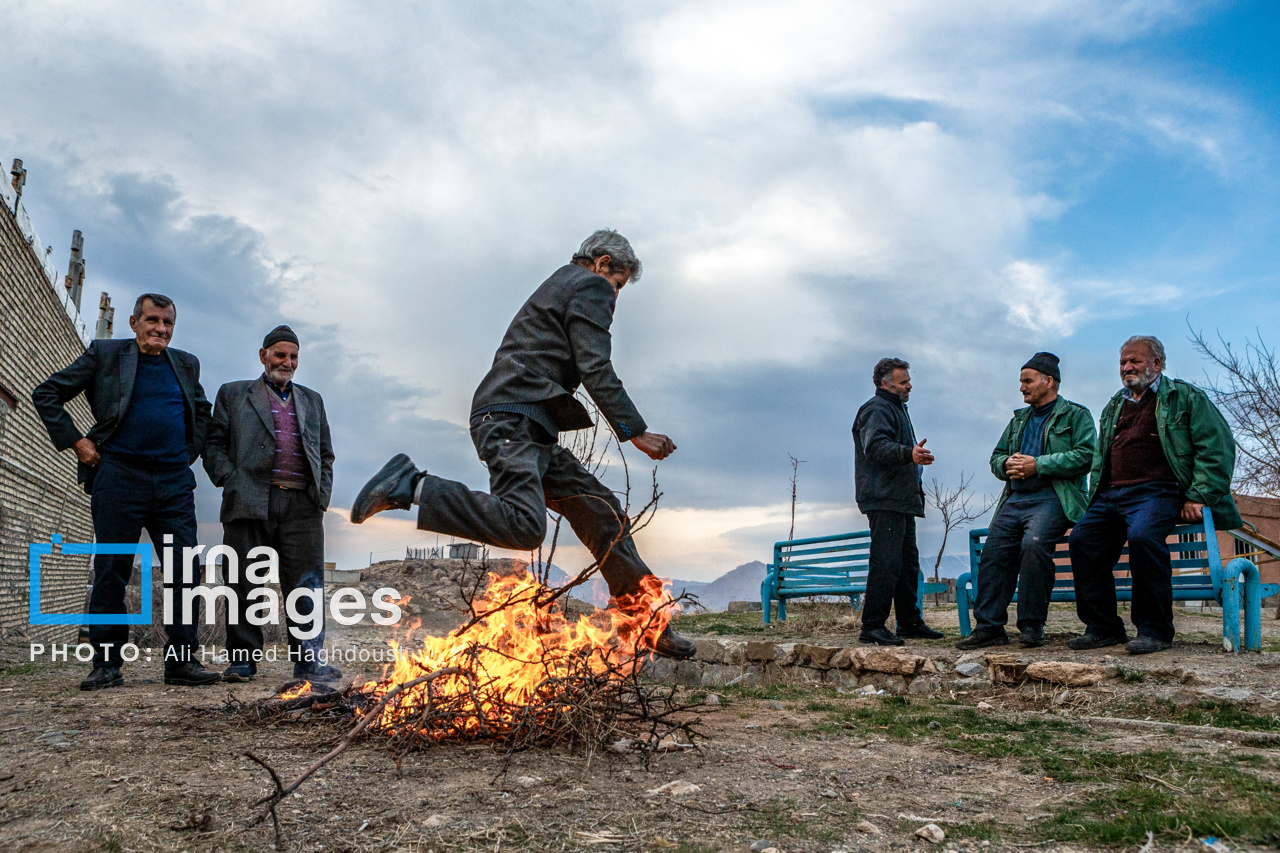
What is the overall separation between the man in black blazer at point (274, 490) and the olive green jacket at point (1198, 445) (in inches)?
206

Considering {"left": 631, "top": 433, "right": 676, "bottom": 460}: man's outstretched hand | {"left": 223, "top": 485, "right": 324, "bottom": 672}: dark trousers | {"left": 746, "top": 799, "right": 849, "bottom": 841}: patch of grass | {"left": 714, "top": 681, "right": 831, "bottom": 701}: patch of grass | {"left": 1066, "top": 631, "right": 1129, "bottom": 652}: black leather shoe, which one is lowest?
{"left": 714, "top": 681, "right": 831, "bottom": 701}: patch of grass

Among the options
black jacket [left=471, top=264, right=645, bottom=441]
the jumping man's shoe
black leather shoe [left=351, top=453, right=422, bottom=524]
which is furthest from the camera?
the jumping man's shoe

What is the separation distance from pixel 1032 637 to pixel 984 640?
314 millimetres

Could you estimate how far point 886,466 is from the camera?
6.22 metres

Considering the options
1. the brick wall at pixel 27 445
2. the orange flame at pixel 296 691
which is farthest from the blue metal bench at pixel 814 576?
the brick wall at pixel 27 445

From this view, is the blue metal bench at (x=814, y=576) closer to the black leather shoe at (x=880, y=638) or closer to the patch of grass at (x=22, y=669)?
the black leather shoe at (x=880, y=638)

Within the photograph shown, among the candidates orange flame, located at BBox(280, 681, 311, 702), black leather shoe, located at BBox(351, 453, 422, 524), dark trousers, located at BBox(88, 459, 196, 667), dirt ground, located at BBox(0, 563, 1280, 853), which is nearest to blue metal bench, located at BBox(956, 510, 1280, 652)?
dirt ground, located at BBox(0, 563, 1280, 853)

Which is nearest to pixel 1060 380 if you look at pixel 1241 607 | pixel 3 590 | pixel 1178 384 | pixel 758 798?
pixel 1178 384

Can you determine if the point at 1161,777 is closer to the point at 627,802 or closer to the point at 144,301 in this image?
the point at 627,802

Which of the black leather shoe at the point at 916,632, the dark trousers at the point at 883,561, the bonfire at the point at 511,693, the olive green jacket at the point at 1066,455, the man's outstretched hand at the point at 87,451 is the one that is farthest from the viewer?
the black leather shoe at the point at 916,632

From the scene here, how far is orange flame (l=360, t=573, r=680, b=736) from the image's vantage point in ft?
9.86

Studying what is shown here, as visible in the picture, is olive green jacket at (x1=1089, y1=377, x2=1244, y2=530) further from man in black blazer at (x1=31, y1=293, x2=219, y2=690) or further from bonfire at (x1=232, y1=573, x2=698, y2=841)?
man in black blazer at (x1=31, y1=293, x2=219, y2=690)

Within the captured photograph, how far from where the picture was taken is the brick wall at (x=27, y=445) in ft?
33.8

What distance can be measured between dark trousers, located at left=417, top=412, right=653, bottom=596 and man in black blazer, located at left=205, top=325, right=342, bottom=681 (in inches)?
76.3
